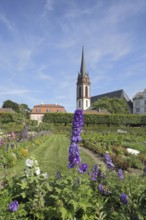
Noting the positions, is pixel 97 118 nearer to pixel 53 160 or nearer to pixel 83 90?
pixel 53 160

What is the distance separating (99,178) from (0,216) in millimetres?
1683

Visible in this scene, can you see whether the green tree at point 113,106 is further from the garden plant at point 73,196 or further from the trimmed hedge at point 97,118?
the garden plant at point 73,196

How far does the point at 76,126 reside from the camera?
3.19 m

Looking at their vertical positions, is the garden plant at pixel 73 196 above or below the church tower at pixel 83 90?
below

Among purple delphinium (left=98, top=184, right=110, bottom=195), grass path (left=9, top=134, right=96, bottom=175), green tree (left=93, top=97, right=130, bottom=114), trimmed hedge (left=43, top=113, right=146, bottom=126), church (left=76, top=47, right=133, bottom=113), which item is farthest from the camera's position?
church (left=76, top=47, right=133, bottom=113)

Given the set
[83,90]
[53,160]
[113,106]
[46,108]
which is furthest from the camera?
[83,90]

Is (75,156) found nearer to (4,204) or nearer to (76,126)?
(76,126)

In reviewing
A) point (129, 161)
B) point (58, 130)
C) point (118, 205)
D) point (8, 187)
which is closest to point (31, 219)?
point (8, 187)

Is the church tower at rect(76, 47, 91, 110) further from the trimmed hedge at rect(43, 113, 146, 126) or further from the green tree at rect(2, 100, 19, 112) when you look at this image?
the trimmed hedge at rect(43, 113, 146, 126)

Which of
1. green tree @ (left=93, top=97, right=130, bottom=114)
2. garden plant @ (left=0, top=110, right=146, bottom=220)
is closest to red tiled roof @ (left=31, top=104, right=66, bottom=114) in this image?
green tree @ (left=93, top=97, right=130, bottom=114)

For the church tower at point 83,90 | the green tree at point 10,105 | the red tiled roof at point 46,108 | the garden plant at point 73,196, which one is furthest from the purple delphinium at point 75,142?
the church tower at point 83,90

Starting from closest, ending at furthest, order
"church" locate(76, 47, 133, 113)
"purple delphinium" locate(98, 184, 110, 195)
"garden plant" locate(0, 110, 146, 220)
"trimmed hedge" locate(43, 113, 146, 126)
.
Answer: "garden plant" locate(0, 110, 146, 220), "purple delphinium" locate(98, 184, 110, 195), "trimmed hedge" locate(43, 113, 146, 126), "church" locate(76, 47, 133, 113)

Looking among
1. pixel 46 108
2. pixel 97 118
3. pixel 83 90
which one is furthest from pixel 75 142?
pixel 83 90

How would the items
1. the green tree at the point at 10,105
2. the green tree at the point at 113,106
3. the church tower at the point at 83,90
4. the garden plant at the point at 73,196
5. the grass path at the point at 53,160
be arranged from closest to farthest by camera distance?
the garden plant at the point at 73,196
the grass path at the point at 53,160
the green tree at the point at 113,106
the green tree at the point at 10,105
the church tower at the point at 83,90
